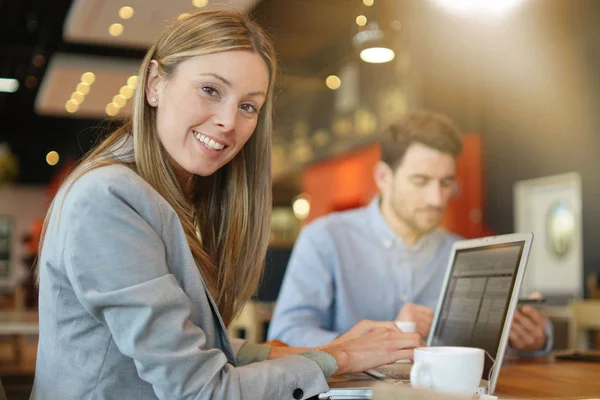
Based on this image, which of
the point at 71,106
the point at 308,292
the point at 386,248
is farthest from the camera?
the point at 71,106

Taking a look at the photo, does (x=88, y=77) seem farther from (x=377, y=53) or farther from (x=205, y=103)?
(x=205, y=103)

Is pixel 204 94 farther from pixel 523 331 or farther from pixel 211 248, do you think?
pixel 523 331

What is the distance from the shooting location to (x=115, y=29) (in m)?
6.59

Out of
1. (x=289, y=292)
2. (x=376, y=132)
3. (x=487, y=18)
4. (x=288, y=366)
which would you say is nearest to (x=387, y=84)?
(x=376, y=132)

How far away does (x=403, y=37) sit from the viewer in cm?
582

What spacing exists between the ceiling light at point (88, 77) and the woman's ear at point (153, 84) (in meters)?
6.71

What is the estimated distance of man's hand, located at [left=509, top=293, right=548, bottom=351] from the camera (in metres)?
2.01

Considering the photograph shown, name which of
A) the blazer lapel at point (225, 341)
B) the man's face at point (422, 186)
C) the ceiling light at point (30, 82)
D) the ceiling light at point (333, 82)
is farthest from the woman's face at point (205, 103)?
the ceiling light at point (30, 82)

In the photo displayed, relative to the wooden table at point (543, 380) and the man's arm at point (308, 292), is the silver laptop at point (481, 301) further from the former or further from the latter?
the man's arm at point (308, 292)

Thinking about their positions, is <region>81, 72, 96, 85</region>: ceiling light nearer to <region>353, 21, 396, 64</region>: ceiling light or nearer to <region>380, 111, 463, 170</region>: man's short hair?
<region>353, 21, 396, 64</region>: ceiling light

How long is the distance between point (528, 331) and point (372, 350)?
814 mm

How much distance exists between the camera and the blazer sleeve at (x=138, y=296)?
3.71ft

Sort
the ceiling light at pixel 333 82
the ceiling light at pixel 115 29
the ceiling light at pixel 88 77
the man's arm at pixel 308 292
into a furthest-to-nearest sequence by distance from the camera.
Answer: the ceiling light at pixel 88 77 → the ceiling light at pixel 333 82 → the ceiling light at pixel 115 29 → the man's arm at pixel 308 292

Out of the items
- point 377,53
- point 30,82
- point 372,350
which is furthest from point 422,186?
point 30,82
